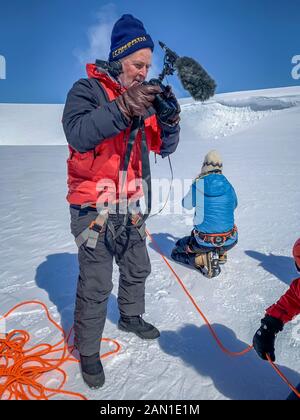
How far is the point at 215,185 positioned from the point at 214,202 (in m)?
0.19

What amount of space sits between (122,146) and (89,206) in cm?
48

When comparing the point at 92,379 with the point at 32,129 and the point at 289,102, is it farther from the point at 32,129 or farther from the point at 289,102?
the point at 32,129

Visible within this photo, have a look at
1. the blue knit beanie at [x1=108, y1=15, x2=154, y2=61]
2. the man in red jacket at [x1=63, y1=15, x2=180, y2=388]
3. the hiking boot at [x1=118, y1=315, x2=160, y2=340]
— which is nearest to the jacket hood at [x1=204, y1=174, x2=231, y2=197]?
the man in red jacket at [x1=63, y1=15, x2=180, y2=388]

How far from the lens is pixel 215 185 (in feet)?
12.3

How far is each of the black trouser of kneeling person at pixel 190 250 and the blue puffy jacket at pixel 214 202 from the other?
128 mm

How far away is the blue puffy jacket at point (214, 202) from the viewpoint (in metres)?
3.75

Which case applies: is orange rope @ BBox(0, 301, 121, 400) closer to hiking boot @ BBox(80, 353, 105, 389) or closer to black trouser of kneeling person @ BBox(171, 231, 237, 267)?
hiking boot @ BBox(80, 353, 105, 389)

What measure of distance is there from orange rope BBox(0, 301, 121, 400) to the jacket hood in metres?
1.89

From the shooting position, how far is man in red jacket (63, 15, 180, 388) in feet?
6.93

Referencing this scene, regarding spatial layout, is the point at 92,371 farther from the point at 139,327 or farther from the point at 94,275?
the point at 94,275

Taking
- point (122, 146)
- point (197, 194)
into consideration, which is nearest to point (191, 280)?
point (197, 194)

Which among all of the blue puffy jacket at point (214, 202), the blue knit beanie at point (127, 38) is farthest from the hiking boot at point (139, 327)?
the blue knit beanie at point (127, 38)

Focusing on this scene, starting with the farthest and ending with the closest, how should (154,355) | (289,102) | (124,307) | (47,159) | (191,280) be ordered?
1. (289,102)
2. (47,159)
3. (191,280)
4. (124,307)
5. (154,355)

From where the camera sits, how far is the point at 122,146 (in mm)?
2236
